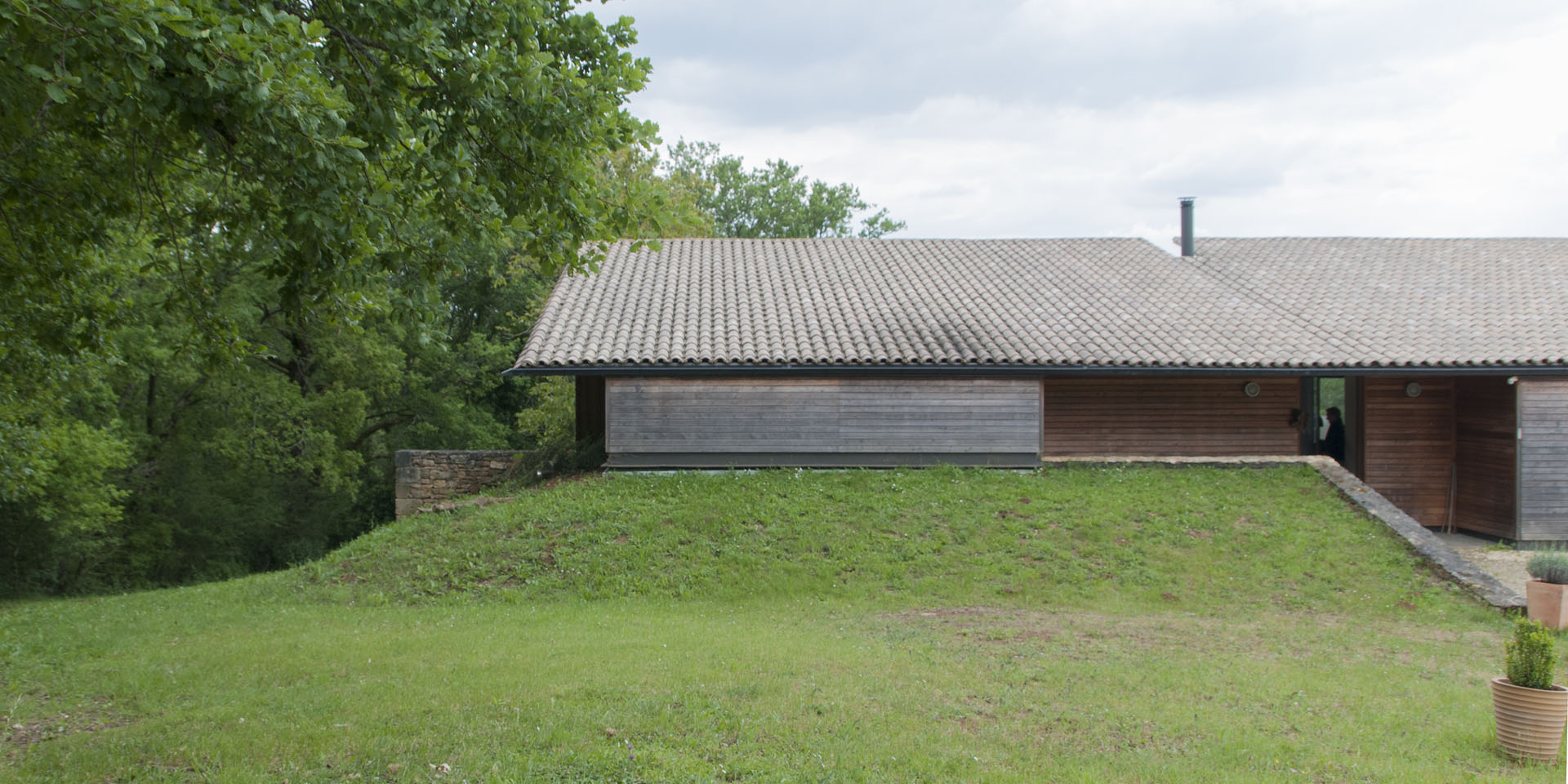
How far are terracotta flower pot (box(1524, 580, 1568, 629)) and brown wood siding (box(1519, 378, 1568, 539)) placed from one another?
20.9ft

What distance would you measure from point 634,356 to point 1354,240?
653 inches

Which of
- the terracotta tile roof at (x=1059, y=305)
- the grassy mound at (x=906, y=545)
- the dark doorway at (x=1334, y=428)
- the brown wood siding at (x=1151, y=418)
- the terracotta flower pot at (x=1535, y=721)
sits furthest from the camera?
the dark doorway at (x=1334, y=428)

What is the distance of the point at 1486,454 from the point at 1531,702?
42.9 feet

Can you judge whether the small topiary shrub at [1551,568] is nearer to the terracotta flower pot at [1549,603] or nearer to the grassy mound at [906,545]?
the terracotta flower pot at [1549,603]

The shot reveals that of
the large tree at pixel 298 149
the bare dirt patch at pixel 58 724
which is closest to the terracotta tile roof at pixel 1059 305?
the large tree at pixel 298 149

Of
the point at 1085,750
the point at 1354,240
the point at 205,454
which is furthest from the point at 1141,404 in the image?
the point at 205,454

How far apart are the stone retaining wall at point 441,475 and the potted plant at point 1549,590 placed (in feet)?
46.7

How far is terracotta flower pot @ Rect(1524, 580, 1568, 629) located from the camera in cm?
1001

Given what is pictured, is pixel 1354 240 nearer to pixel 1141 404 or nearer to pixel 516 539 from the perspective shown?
pixel 1141 404

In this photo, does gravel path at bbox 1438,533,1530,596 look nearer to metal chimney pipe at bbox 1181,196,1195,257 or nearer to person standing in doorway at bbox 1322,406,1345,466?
person standing in doorway at bbox 1322,406,1345,466

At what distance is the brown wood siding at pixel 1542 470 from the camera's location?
1542 centimetres

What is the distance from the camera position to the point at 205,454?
2756 cm

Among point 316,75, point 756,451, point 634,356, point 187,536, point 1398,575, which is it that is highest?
point 316,75

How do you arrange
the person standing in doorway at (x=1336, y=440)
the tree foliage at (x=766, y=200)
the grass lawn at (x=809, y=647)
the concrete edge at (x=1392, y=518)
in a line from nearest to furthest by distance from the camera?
the grass lawn at (x=809, y=647) < the concrete edge at (x=1392, y=518) < the person standing in doorway at (x=1336, y=440) < the tree foliage at (x=766, y=200)
